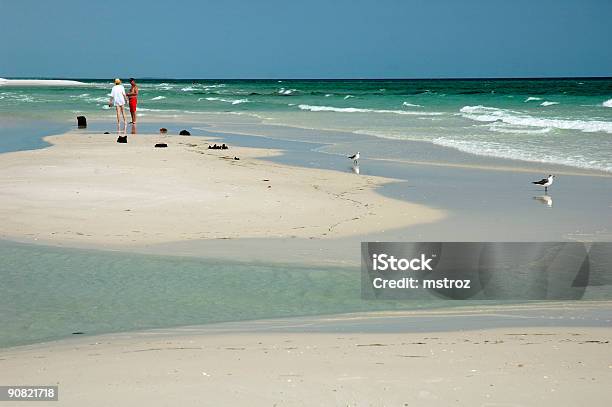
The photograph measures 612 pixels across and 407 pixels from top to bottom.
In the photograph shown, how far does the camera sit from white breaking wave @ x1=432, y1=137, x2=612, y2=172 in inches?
637

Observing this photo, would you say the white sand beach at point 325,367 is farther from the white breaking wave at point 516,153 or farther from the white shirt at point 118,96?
the white shirt at point 118,96

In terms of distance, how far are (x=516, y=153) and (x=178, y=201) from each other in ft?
34.4

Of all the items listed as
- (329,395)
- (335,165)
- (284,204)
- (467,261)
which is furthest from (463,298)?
(335,165)

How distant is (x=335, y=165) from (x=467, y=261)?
8.79m

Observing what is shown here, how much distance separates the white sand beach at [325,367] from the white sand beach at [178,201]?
11.1ft

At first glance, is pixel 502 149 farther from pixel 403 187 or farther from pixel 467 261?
pixel 467 261

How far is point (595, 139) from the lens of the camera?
872 inches

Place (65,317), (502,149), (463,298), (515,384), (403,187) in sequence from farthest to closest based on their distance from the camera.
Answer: (502,149), (403,187), (463,298), (65,317), (515,384)

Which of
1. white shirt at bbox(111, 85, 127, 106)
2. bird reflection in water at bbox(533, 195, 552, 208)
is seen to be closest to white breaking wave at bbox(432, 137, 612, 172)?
bird reflection in water at bbox(533, 195, 552, 208)

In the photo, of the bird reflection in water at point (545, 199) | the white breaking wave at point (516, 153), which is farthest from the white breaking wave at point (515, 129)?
the bird reflection in water at point (545, 199)

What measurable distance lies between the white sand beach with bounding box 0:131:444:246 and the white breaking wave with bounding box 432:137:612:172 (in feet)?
15.8

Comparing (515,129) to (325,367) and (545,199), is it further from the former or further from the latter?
(325,367)

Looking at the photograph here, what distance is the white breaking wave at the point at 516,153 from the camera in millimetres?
16172

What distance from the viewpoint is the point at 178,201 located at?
1053cm
